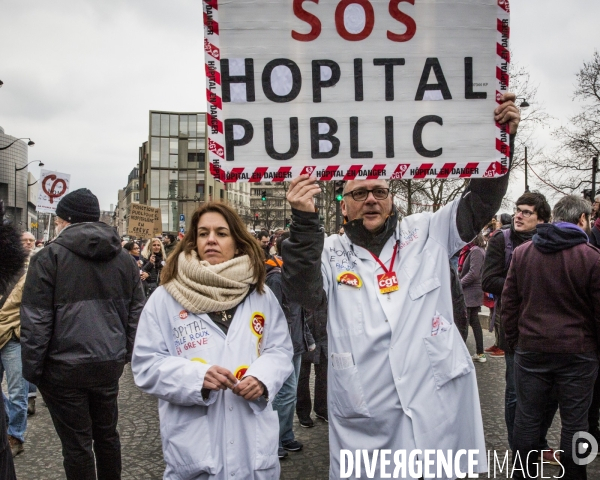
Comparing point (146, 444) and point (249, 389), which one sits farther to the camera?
point (146, 444)

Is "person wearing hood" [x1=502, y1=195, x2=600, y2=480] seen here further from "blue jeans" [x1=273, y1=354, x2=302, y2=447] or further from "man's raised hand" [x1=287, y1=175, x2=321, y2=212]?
"man's raised hand" [x1=287, y1=175, x2=321, y2=212]

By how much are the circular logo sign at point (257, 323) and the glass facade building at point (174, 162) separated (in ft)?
157

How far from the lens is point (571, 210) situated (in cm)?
393

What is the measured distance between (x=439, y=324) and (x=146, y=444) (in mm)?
3582

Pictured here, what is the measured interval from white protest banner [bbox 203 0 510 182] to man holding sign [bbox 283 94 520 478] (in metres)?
0.14

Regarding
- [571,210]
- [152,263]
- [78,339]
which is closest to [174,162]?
[152,263]

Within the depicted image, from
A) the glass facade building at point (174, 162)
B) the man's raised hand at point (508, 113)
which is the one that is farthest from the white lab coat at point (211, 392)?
the glass facade building at point (174, 162)

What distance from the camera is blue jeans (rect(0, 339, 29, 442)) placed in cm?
464

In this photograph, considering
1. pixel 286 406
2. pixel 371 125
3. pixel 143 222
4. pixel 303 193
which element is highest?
pixel 143 222

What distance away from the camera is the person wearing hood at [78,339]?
3365mm

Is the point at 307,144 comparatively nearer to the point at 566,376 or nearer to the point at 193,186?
the point at 566,376

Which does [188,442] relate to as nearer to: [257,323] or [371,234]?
[257,323]

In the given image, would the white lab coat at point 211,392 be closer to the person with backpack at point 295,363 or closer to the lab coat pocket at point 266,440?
the lab coat pocket at point 266,440

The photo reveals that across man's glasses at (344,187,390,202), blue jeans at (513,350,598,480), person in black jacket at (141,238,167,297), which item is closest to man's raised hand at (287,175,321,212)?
man's glasses at (344,187,390,202)
